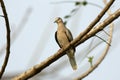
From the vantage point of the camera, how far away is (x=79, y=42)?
7.54 ft

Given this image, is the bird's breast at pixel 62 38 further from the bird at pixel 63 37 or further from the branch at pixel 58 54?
the branch at pixel 58 54

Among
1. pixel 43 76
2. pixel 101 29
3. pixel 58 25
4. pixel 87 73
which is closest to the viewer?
pixel 43 76

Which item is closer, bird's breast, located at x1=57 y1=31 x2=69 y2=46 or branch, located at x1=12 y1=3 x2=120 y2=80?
branch, located at x1=12 y1=3 x2=120 y2=80

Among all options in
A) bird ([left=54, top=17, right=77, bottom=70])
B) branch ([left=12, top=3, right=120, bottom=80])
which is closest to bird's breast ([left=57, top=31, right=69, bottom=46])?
bird ([left=54, top=17, right=77, bottom=70])

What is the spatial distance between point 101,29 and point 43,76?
52 centimetres

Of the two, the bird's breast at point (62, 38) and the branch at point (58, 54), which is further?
the bird's breast at point (62, 38)

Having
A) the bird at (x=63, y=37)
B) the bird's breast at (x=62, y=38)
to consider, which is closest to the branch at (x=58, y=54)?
the bird at (x=63, y=37)

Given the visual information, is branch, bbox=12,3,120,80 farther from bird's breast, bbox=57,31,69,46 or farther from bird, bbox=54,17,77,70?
bird's breast, bbox=57,31,69,46

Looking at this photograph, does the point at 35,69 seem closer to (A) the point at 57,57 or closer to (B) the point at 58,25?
(A) the point at 57,57

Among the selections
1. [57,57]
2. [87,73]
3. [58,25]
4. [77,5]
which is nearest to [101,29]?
[57,57]

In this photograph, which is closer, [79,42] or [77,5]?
[79,42]

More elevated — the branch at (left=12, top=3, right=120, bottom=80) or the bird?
the branch at (left=12, top=3, right=120, bottom=80)

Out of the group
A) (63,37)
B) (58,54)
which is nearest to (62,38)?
(63,37)

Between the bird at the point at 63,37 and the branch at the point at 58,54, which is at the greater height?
the branch at the point at 58,54
